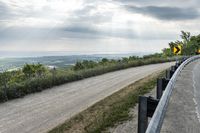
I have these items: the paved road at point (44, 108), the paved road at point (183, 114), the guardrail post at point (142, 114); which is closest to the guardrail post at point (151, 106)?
the guardrail post at point (142, 114)

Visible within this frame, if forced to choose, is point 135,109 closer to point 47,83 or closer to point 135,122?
point 135,122

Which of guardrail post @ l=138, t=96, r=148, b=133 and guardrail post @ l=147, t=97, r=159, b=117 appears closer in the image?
guardrail post @ l=138, t=96, r=148, b=133

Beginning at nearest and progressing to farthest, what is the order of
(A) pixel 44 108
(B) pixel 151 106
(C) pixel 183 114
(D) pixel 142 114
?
1. (D) pixel 142 114
2. (B) pixel 151 106
3. (C) pixel 183 114
4. (A) pixel 44 108

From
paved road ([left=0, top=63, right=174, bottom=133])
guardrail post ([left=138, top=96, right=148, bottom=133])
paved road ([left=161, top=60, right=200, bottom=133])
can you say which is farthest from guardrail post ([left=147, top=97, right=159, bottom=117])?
paved road ([left=0, top=63, right=174, bottom=133])

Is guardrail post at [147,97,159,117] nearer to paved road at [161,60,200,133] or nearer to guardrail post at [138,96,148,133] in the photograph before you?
guardrail post at [138,96,148,133]

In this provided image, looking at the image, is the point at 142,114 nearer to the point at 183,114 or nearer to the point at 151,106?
the point at 151,106

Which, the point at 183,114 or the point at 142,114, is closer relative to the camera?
the point at 142,114

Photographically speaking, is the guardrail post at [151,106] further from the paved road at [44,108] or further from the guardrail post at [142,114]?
the paved road at [44,108]

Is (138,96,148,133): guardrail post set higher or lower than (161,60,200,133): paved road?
higher

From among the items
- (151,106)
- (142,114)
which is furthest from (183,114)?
(142,114)

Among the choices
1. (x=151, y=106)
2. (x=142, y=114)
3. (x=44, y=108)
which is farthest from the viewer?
(x=44, y=108)

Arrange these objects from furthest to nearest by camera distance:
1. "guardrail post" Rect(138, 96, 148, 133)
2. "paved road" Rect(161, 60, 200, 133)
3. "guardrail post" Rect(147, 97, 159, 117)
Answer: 1. "paved road" Rect(161, 60, 200, 133)
2. "guardrail post" Rect(147, 97, 159, 117)
3. "guardrail post" Rect(138, 96, 148, 133)

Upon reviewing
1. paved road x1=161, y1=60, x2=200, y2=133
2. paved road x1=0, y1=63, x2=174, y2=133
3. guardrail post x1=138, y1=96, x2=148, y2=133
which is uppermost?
guardrail post x1=138, y1=96, x2=148, y2=133

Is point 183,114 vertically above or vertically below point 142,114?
below
